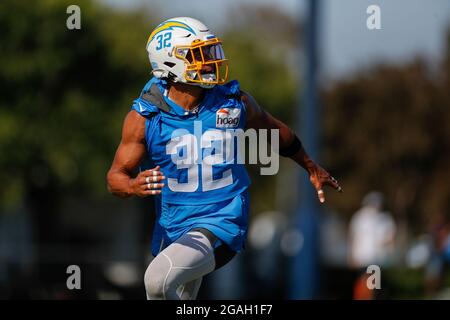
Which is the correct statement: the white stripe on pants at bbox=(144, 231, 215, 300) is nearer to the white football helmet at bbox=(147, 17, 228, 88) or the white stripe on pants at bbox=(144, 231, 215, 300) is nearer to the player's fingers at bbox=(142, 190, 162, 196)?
the player's fingers at bbox=(142, 190, 162, 196)

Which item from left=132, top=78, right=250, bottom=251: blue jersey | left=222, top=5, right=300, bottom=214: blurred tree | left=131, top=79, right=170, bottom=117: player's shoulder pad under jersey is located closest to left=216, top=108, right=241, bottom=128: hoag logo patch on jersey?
left=132, top=78, right=250, bottom=251: blue jersey

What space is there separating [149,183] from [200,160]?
0.74 metres

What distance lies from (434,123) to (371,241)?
820 inches

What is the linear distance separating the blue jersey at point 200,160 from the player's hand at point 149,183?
1.73ft

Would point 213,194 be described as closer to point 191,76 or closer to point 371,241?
point 191,76

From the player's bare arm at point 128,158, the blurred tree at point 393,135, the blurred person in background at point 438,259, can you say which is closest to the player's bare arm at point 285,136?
the player's bare arm at point 128,158

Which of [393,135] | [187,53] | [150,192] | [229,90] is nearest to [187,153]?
[229,90]

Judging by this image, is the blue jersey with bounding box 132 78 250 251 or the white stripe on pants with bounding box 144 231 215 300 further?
the blue jersey with bounding box 132 78 250 251

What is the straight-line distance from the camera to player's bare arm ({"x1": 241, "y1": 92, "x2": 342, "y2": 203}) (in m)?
8.01

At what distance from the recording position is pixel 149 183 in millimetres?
7090

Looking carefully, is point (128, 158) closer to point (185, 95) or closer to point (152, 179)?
point (152, 179)

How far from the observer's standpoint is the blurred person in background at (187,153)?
7547mm

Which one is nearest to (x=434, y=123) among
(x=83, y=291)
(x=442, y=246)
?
(x=442, y=246)

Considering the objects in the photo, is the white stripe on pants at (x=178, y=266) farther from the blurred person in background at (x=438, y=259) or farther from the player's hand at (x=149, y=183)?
the blurred person in background at (x=438, y=259)
